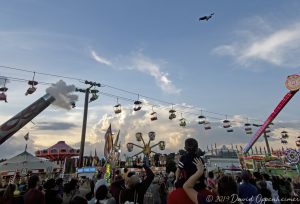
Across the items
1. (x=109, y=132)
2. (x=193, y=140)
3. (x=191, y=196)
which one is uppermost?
(x=109, y=132)

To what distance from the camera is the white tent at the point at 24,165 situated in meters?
25.8

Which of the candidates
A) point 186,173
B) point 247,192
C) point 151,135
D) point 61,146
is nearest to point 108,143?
point 151,135

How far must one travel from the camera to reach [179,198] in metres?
2.84

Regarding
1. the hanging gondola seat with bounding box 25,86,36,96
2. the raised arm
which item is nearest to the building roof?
the hanging gondola seat with bounding box 25,86,36,96

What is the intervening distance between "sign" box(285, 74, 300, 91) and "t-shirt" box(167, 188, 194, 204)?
23.0 m

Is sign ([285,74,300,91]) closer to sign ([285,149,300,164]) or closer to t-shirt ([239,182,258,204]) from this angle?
sign ([285,149,300,164])

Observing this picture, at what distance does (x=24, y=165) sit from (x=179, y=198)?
28.5 meters

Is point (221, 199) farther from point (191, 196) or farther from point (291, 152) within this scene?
point (291, 152)

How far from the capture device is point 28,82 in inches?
753

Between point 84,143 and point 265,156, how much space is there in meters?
25.3

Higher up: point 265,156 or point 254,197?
point 265,156

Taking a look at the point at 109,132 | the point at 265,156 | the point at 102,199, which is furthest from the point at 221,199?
the point at 265,156

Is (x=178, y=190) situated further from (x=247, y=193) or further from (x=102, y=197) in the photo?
(x=247, y=193)

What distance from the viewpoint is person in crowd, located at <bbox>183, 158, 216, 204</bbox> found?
2686mm
